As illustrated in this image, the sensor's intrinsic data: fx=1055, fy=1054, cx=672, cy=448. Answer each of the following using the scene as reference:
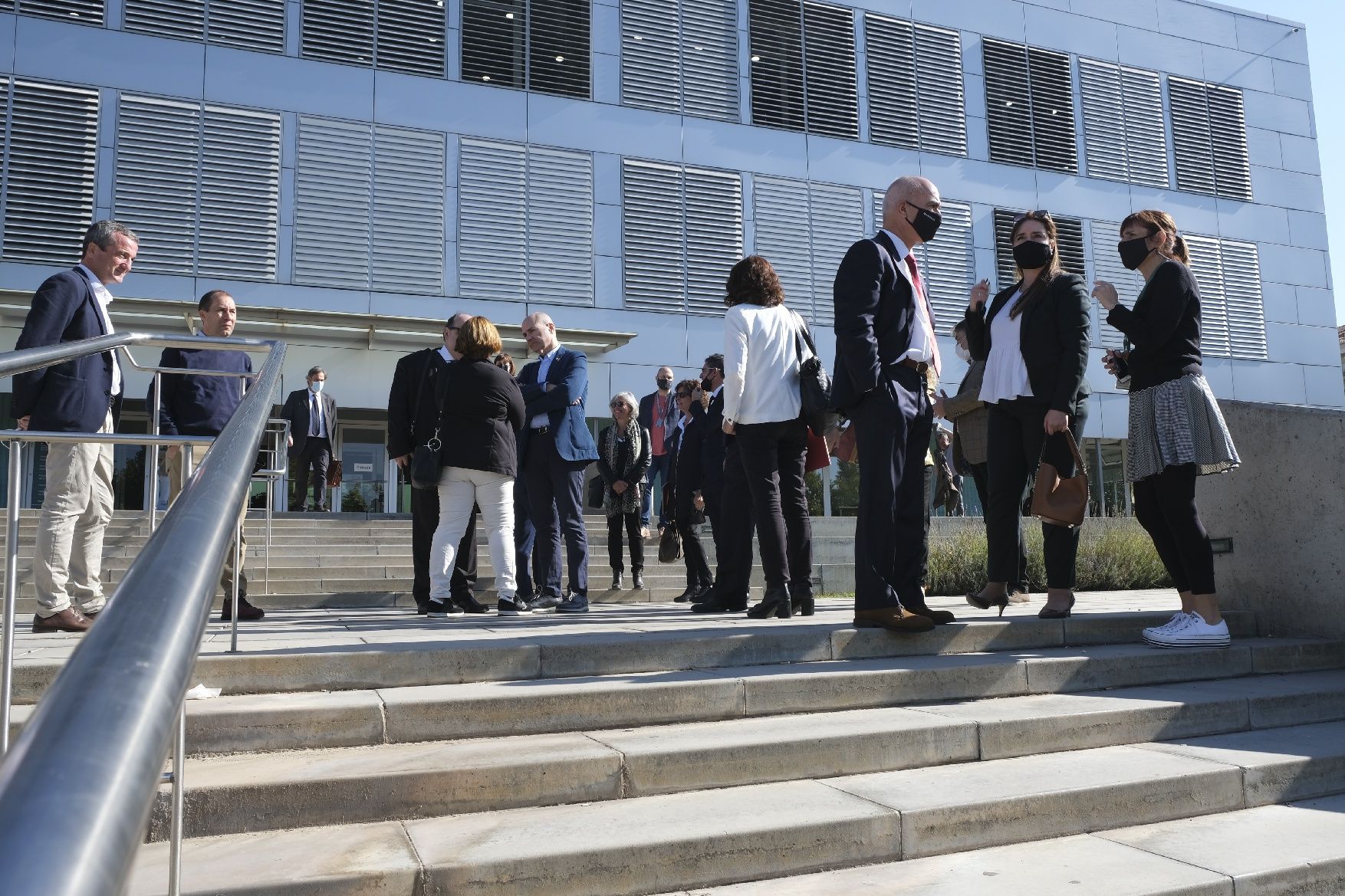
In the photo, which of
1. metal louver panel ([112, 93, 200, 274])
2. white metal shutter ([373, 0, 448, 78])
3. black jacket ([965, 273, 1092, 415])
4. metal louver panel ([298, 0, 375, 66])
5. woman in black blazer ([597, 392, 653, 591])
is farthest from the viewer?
white metal shutter ([373, 0, 448, 78])

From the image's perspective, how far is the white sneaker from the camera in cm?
518

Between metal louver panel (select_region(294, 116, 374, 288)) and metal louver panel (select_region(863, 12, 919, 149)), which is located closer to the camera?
metal louver panel (select_region(294, 116, 374, 288))

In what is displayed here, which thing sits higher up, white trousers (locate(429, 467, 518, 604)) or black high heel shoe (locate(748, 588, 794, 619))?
white trousers (locate(429, 467, 518, 604))

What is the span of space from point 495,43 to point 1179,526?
16.0 meters

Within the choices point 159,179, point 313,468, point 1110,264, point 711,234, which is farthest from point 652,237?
point 1110,264

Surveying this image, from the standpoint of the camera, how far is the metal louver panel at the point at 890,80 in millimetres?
20875

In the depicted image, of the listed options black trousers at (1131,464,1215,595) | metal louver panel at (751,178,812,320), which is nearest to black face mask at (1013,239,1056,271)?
black trousers at (1131,464,1215,595)

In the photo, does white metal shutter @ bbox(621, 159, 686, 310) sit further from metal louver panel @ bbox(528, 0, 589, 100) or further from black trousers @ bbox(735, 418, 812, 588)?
black trousers @ bbox(735, 418, 812, 588)

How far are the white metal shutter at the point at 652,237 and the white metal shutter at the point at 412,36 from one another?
12.2ft

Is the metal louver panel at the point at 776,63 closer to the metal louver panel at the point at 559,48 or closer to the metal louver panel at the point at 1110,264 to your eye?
the metal louver panel at the point at 559,48

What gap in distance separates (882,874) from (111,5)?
17.8 m

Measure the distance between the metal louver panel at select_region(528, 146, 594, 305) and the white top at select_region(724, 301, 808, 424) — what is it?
12.6 meters

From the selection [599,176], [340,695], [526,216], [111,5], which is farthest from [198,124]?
[340,695]

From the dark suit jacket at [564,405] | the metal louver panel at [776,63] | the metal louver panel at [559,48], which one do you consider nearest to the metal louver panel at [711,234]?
the metal louver panel at [776,63]
